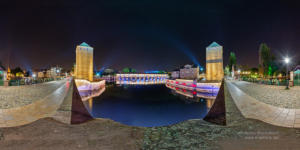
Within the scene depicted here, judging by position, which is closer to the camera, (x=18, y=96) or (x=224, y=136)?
(x=224, y=136)

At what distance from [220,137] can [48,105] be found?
25.7 ft

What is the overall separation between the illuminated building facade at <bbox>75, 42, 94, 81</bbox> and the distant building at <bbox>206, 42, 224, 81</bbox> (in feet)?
116

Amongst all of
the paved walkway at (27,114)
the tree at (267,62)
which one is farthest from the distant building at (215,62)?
the paved walkway at (27,114)

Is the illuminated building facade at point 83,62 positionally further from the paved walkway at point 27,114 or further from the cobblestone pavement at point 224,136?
the cobblestone pavement at point 224,136

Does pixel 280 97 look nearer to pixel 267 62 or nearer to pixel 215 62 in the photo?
pixel 215 62

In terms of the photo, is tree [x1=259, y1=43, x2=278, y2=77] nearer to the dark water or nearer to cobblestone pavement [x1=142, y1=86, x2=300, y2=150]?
the dark water

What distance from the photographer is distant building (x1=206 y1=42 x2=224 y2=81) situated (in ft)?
129

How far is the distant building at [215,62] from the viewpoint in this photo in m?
39.2

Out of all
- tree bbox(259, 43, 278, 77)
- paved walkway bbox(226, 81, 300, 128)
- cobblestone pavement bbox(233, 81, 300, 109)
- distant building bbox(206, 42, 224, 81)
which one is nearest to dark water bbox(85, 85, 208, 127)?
cobblestone pavement bbox(233, 81, 300, 109)

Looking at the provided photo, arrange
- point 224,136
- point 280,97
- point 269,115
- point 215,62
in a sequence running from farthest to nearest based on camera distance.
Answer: point 215,62 → point 280,97 → point 269,115 → point 224,136

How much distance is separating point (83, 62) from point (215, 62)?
1508 inches

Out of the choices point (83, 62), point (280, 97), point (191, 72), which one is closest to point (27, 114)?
point (280, 97)

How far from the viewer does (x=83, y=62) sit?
43.7 m

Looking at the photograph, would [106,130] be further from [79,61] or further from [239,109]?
[79,61]
